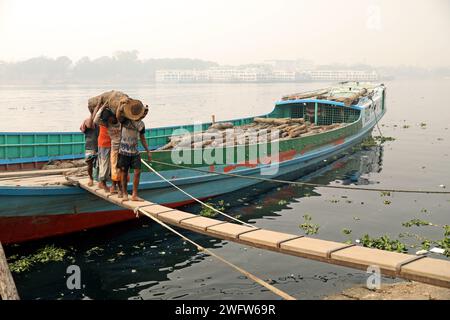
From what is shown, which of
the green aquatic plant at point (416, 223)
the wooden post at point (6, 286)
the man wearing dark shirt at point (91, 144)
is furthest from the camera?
the green aquatic plant at point (416, 223)

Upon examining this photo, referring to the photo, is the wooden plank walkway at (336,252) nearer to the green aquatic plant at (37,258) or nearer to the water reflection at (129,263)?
the water reflection at (129,263)

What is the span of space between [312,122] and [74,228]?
61.3 feet

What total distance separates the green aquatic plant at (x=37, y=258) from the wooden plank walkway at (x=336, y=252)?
392cm

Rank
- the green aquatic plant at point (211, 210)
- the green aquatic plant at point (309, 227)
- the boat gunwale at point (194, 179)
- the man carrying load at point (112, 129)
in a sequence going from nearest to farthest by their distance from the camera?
the man carrying load at point (112, 129) → the boat gunwale at point (194, 179) → the green aquatic plant at point (309, 227) → the green aquatic plant at point (211, 210)

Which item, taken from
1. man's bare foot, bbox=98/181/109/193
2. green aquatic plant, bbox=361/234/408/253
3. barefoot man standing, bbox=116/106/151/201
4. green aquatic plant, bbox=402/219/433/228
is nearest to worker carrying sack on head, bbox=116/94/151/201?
barefoot man standing, bbox=116/106/151/201

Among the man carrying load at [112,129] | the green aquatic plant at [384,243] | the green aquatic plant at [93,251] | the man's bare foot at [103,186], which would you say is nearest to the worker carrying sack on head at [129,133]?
the man carrying load at [112,129]

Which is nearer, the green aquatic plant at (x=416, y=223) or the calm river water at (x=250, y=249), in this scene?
the calm river water at (x=250, y=249)

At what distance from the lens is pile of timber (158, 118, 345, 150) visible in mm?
15836

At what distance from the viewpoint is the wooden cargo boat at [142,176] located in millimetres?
10695

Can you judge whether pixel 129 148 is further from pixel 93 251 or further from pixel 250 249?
pixel 250 249

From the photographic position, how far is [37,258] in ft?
33.2

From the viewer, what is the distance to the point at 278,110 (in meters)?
27.4

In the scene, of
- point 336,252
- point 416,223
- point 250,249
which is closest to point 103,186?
point 250,249

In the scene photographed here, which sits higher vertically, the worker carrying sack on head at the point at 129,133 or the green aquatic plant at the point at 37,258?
the worker carrying sack on head at the point at 129,133
